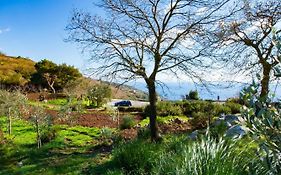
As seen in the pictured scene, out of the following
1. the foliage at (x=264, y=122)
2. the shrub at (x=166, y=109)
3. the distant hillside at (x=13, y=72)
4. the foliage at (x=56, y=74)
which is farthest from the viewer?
the distant hillside at (x=13, y=72)

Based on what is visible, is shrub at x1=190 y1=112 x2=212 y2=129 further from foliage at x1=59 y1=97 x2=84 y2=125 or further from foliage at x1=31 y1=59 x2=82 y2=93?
foliage at x1=31 y1=59 x2=82 y2=93

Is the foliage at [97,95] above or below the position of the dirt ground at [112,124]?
above

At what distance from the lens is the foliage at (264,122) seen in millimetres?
2348

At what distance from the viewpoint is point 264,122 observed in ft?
7.79

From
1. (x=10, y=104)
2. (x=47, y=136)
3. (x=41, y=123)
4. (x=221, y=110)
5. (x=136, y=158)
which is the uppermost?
(x=10, y=104)

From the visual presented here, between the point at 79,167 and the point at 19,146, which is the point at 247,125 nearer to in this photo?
the point at 79,167

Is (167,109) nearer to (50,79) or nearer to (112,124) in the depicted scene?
(112,124)

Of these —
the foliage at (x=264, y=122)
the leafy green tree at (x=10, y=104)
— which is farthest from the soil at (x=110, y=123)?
the foliage at (x=264, y=122)

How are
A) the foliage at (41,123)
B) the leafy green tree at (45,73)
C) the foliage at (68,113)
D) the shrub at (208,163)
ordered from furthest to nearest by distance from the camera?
the leafy green tree at (45,73)
the foliage at (68,113)
the foliage at (41,123)
the shrub at (208,163)

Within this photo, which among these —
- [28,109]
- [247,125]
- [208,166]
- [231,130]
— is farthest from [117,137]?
[247,125]

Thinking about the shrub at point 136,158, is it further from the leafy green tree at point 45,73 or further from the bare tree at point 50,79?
the leafy green tree at point 45,73

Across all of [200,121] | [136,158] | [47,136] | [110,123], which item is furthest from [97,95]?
[136,158]

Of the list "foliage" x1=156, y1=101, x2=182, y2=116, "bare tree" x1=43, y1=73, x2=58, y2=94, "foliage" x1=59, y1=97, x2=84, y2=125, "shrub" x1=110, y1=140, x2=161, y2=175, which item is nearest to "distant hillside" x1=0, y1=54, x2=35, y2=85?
"bare tree" x1=43, y1=73, x2=58, y2=94

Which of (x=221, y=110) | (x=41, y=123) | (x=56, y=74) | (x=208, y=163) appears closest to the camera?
(x=208, y=163)
